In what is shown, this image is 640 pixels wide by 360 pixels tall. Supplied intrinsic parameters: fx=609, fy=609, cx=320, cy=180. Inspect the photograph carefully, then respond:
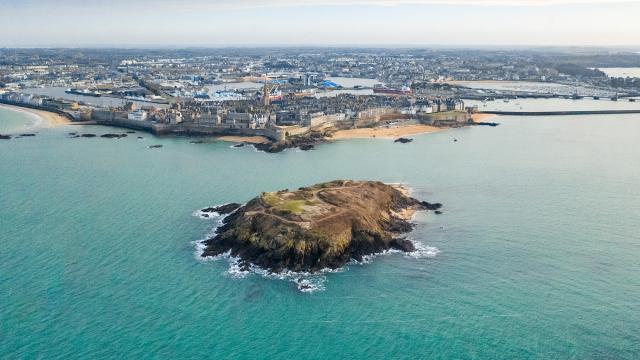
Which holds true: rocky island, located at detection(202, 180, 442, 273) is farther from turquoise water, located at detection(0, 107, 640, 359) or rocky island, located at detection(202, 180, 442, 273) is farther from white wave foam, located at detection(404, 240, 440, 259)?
turquoise water, located at detection(0, 107, 640, 359)

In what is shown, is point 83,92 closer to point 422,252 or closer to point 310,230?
point 310,230

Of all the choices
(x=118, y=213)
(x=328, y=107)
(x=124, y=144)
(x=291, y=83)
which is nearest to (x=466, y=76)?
(x=291, y=83)

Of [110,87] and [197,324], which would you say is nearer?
[197,324]

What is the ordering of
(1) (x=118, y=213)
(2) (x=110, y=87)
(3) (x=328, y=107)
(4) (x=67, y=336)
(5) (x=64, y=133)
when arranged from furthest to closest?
(2) (x=110, y=87) → (3) (x=328, y=107) → (5) (x=64, y=133) → (1) (x=118, y=213) → (4) (x=67, y=336)

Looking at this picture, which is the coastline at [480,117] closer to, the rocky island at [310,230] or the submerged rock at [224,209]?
the rocky island at [310,230]

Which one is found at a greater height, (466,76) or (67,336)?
(466,76)

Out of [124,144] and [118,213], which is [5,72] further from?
[118,213]

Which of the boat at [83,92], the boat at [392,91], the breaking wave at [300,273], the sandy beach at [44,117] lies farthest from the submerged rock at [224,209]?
the boat at [392,91]

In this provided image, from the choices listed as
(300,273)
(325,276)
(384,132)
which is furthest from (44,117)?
(325,276)
